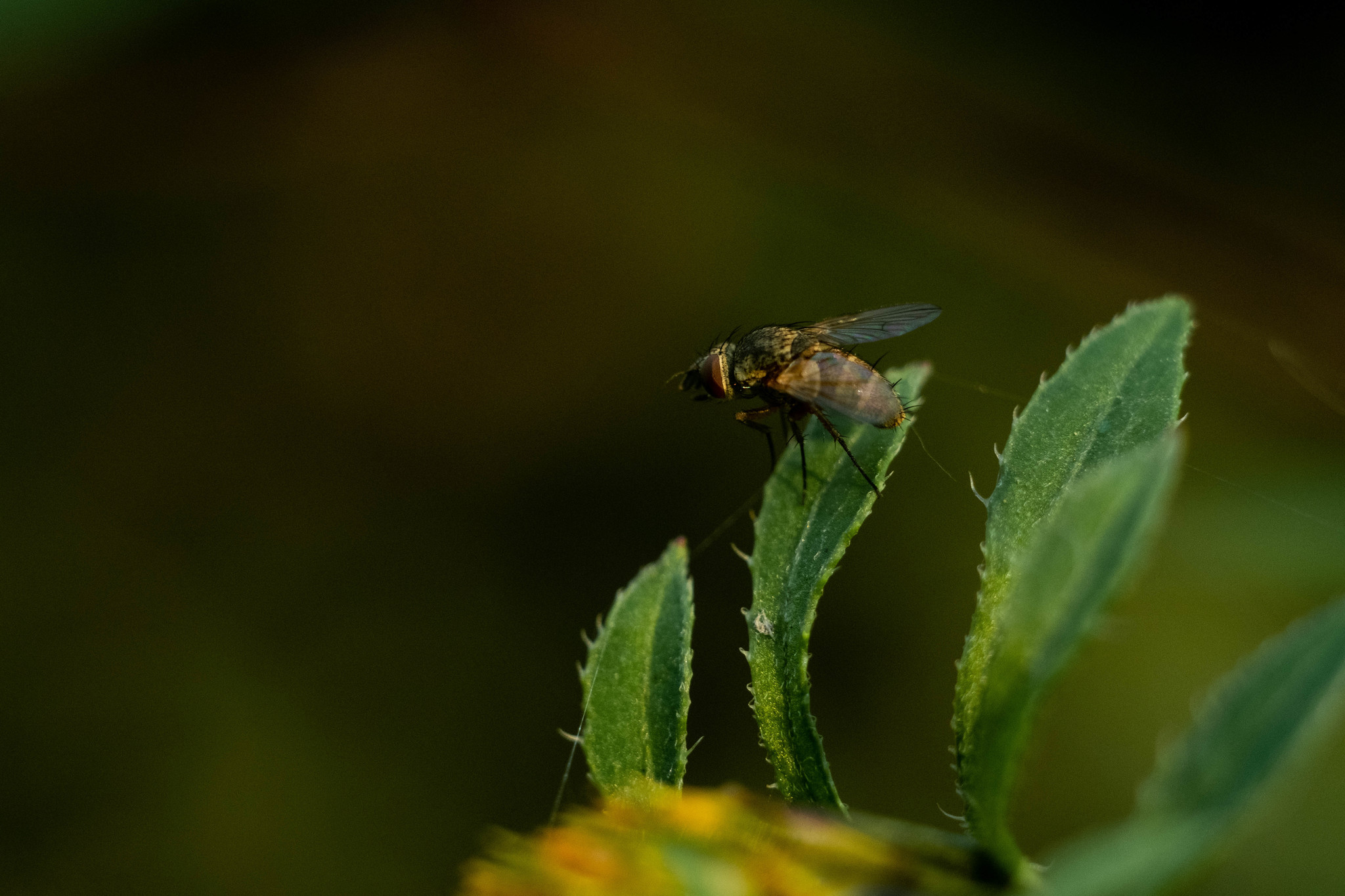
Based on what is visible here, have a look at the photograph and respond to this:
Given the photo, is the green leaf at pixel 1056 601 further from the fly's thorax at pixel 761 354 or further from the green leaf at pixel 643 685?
the fly's thorax at pixel 761 354

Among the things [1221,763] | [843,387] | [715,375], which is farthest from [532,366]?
[1221,763]

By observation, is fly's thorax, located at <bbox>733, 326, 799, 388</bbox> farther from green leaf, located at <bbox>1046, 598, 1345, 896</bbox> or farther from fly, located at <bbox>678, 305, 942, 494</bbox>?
green leaf, located at <bbox>1046, 598, 1345, 896</bbox>

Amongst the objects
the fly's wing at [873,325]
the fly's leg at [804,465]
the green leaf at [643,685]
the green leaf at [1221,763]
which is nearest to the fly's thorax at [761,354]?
the fly's wing at [873,325]

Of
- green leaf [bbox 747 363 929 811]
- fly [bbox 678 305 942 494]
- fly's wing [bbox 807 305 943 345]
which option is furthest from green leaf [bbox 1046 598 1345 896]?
fly's wing [bbox 807 305 943 345]

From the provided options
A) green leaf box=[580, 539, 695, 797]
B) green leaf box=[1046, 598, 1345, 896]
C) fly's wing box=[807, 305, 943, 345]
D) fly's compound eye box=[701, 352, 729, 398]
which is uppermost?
fly's wing box=[807, 305, 943, 345]

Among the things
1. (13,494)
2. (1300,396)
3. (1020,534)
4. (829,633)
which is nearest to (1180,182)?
(1300,396)

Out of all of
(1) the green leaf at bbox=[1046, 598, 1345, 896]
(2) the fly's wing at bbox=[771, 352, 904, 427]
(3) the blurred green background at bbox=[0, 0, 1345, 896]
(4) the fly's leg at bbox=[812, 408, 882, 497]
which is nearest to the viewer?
(1) the green leaf at bbox=[1046, 598, 1345, 896]
